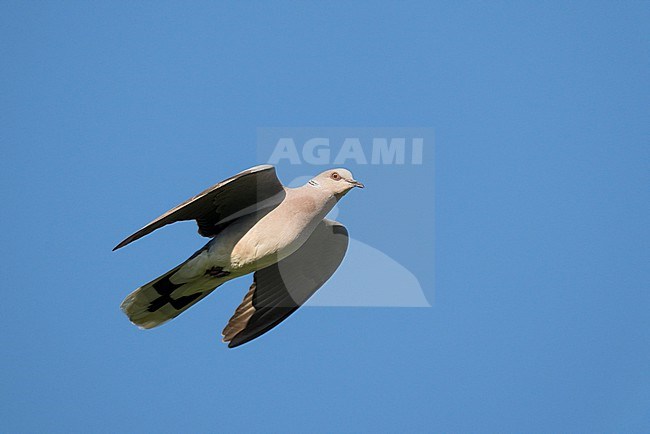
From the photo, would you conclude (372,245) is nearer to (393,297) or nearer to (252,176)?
(393,297)

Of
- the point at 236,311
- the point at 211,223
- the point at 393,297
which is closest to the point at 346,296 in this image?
the point at 393,297

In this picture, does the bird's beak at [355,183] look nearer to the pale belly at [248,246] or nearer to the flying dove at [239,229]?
the flying dove at [239,229]

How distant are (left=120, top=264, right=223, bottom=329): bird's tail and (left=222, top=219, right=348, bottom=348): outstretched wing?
63cm

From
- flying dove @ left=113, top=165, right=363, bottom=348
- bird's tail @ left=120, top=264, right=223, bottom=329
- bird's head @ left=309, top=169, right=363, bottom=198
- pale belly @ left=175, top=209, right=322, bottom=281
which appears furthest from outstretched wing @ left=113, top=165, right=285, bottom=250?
bird's tail @ left=120, top=264, right=223, bottom=329

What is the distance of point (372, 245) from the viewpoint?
971cm

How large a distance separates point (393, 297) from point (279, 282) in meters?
1.11

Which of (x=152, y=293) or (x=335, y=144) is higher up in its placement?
(x=335, y=144)

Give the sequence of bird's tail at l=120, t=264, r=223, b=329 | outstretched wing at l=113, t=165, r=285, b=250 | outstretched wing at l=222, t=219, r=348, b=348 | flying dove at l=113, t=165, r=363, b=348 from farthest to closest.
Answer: outstretched wing at l=222, t=219, r=348, b=348, bird's tail at l=120, t=264, r=223, b=329, flying dove at l=113, t=165, r=363, b=348, outstretched wing at l=113, t=165, r=285, b=250

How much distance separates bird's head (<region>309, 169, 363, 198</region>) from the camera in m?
8.38

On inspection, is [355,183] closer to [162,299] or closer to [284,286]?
[284,286]

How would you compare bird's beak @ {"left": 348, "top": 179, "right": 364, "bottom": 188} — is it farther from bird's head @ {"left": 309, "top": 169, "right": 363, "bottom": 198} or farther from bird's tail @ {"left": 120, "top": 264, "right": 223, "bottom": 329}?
bird's tail @ {"left": 120, "top": 264, "right": 223, "bottom": 329}

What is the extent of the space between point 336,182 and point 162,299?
1.85 m

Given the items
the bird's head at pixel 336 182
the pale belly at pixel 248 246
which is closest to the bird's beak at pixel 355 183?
the bird's head at pixel 336 182

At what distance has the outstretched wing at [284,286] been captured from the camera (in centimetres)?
933
